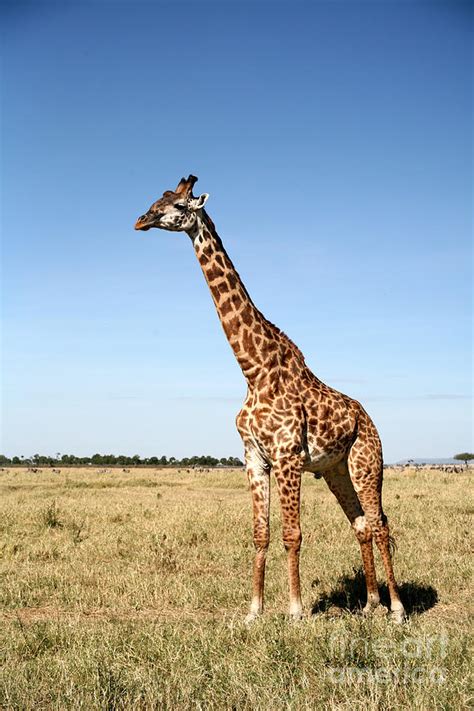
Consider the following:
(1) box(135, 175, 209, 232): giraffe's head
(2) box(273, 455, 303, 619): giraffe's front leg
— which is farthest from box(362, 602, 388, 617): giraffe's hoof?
(1) box(135, 175, 209, 232): giraffe's head

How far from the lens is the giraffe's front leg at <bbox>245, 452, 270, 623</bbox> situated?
6.63m

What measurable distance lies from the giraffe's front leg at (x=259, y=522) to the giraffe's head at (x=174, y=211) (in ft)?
8.64

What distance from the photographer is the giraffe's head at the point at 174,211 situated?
6965mm

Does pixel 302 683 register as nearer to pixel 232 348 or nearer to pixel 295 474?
pixel 295 474

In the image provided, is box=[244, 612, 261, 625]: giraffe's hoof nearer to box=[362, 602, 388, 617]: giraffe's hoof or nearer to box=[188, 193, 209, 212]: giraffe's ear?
box=[362, 602, 388, 617]: giraffe's hoof

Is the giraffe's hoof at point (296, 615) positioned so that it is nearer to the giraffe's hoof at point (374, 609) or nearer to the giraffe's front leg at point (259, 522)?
the giraffe's front leg at point (259, 522)

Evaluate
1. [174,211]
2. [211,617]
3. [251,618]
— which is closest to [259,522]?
[251,618]

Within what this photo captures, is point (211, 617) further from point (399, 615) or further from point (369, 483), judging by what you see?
point (369, 483)

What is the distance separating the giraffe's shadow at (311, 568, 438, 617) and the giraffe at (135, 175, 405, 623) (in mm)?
521

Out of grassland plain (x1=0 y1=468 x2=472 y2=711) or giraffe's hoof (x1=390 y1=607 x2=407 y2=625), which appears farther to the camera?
giraffe's hoof (x1=390 y1=607 x2=407 y2=625)

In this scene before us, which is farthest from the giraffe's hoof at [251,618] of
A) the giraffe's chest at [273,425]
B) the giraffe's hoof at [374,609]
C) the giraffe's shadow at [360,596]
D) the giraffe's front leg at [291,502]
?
the giraffe's chest at [273,425]

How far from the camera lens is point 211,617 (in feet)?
23.2

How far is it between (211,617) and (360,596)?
229 cm

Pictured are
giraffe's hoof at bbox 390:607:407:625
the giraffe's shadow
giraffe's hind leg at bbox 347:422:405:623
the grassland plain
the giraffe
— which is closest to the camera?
the grassland plain
